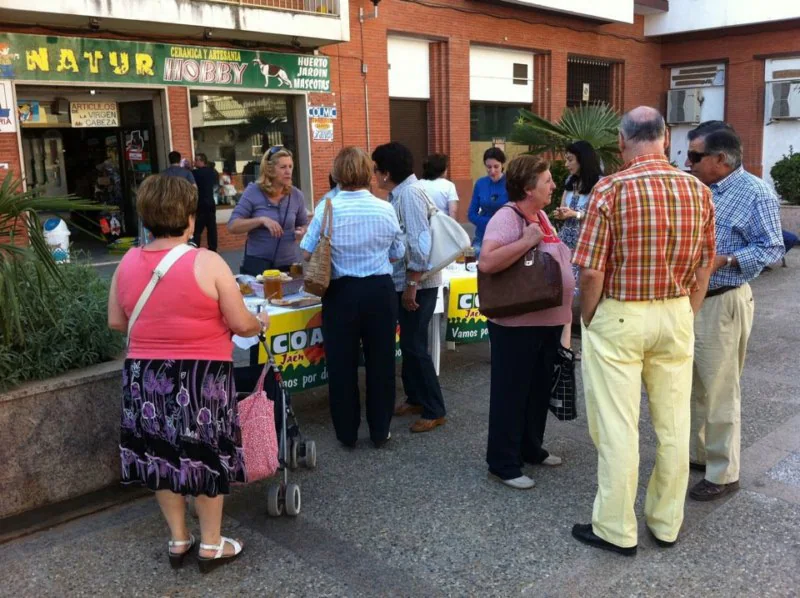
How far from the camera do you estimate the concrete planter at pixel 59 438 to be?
11.9 ft

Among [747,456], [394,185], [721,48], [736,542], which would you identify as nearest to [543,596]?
[736,542]

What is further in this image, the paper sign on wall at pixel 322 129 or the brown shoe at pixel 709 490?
the paper sign on wall at pixel 322 129

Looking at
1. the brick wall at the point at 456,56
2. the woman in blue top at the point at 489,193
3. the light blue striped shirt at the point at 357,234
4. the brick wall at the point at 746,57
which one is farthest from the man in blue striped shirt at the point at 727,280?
the brick wall at the point at 746,57

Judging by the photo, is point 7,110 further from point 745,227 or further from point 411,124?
point 745,227

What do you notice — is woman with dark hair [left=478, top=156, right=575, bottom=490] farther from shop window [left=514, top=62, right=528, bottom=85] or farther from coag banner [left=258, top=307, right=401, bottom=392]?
shop window [left=514, top=62, right=528, bottom=85]

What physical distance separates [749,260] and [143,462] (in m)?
2.92

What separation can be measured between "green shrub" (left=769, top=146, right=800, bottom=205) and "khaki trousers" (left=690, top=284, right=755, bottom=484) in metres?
11.4

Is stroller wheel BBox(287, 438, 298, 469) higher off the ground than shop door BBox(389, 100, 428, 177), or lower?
lower

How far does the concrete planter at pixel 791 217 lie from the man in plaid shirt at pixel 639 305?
1164 cm

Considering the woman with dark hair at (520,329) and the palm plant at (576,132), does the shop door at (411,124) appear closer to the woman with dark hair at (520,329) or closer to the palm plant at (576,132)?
the palm plant at (576,132)

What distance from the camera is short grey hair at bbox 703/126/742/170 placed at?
3693mm

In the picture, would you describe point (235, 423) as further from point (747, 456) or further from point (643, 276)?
point (747, 456)

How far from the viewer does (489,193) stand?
A: 24.7 ft

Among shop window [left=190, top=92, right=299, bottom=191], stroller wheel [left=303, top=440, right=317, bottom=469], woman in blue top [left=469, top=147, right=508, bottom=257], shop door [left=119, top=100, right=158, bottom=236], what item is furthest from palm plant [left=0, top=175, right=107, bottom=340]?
shop window [left=190, top=92, right=299, bottom=191]
